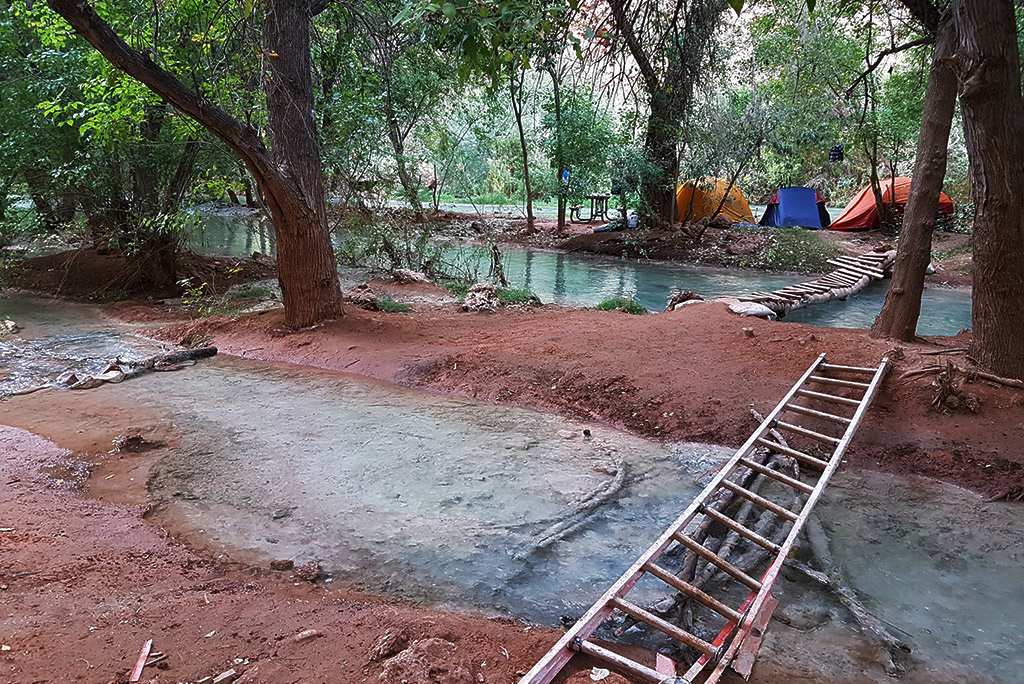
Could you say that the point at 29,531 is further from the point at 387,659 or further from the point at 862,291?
the point at 862,291

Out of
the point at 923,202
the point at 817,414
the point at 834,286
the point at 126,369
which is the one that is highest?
the point at 923,202

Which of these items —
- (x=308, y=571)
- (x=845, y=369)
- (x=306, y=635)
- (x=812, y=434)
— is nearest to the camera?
(x=306, y=635)

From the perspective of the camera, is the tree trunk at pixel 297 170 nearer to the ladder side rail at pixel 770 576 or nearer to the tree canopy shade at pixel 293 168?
the tree canopy shade at pixel 293 168

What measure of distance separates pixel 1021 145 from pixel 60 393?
8242 mm

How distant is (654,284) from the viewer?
13742 mm

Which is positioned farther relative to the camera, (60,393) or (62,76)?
(62,76)

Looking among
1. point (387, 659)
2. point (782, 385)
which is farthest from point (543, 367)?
point (387, 659)

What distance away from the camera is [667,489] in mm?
4457

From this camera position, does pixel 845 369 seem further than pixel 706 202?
No

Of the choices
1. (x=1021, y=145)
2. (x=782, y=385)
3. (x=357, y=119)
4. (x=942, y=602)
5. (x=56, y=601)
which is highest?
(x=357, y=119)

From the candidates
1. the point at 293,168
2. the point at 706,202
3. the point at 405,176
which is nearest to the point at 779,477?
the point at 293,168

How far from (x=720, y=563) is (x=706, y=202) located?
58.2 feet

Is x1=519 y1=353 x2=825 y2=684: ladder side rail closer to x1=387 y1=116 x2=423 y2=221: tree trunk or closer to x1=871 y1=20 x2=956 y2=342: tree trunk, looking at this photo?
x1=871 y1=20 x2=956 y2=342: tree trunk

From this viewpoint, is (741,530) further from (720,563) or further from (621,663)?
(621,663)
